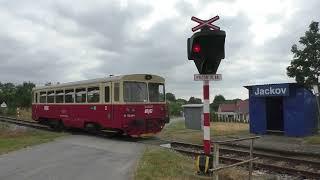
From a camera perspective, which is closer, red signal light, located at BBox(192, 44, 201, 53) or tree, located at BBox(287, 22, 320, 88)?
red signal light, located at BBox(192, 44, 201, 53)

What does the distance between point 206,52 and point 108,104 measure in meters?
11.8

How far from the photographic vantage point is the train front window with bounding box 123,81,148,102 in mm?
21797

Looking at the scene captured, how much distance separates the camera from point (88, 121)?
953 inches

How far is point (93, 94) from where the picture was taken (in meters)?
23.6

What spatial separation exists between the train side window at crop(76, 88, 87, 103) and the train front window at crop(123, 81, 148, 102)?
326cm

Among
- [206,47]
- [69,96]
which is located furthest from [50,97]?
[206,47]

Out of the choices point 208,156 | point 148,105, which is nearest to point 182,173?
point 208,156

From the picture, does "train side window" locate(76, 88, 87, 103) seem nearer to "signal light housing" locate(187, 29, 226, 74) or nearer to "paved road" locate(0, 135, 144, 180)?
"paved road" locate(0, 135, 144, 180)

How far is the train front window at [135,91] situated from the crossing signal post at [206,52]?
10607 mm

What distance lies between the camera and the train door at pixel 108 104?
2214 centimetres

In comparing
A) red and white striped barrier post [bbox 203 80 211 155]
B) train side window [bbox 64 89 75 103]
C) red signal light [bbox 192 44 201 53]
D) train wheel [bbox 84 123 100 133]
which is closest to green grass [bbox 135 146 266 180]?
red and white striped barrier post [bbox 203 80 211 155]

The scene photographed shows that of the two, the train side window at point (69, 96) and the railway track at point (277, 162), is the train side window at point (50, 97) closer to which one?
the train side window at point (69, 96)

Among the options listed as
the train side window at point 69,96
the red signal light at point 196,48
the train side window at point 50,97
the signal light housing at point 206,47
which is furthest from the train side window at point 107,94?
the red signal light at point 196,48

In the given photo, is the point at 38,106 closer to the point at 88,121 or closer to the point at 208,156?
the point at 88,121
